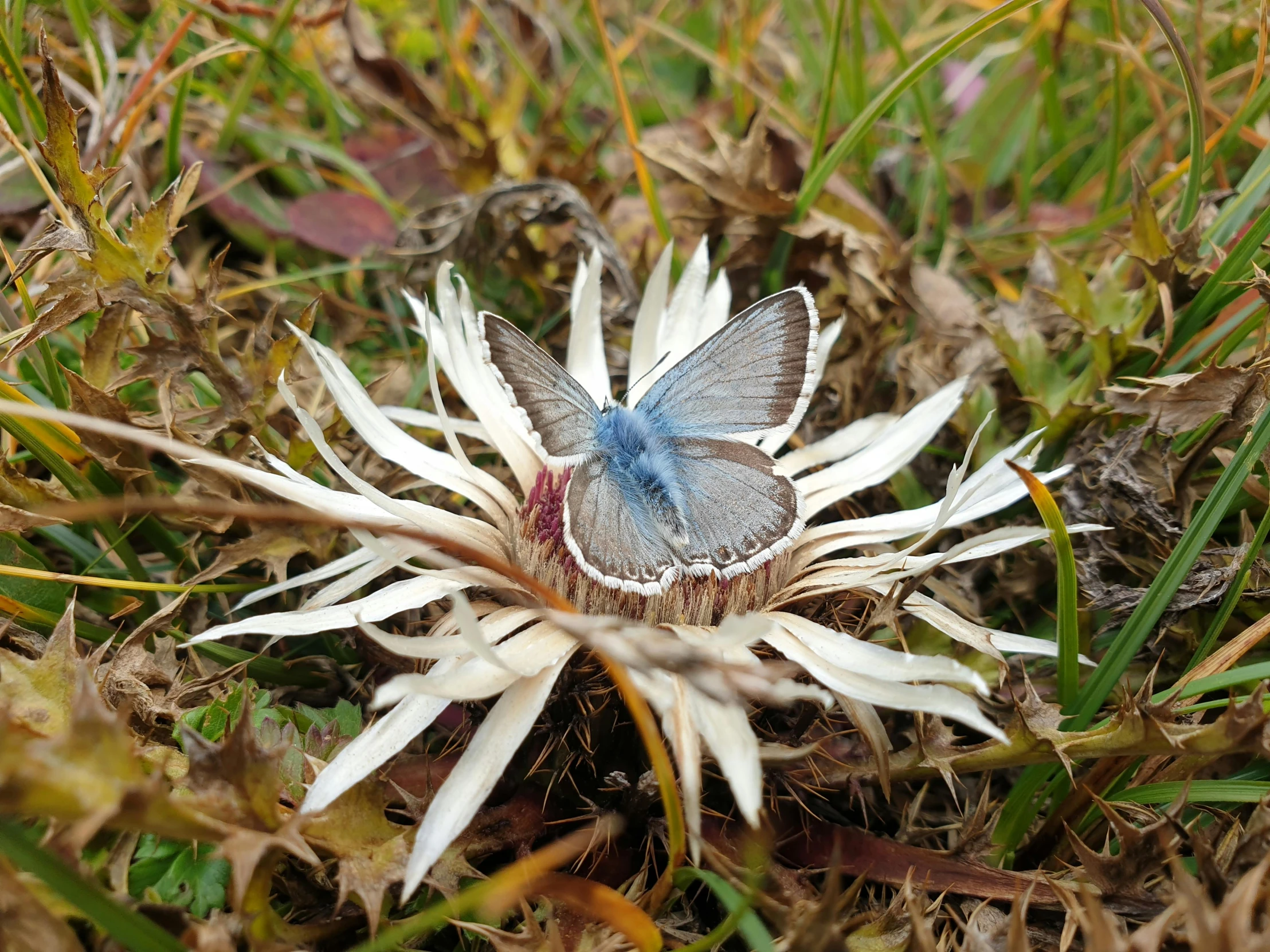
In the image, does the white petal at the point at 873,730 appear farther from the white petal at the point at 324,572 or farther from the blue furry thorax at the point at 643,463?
the white petal at the point at 324,572

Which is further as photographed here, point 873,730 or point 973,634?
point 973,634

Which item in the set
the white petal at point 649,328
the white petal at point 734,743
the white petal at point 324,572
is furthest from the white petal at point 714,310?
the white petal at point 734,743

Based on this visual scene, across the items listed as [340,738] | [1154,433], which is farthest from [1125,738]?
[340,738]

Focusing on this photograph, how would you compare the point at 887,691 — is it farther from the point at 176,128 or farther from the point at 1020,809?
the point at 176,128

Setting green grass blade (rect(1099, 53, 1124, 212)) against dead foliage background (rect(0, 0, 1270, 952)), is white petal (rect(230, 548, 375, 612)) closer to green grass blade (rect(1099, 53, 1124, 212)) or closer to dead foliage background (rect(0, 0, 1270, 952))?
dead foliage background (rect(0, 0, 1270, 952))

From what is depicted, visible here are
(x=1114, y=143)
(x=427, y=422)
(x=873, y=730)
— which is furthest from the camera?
(x=1114, y=143)

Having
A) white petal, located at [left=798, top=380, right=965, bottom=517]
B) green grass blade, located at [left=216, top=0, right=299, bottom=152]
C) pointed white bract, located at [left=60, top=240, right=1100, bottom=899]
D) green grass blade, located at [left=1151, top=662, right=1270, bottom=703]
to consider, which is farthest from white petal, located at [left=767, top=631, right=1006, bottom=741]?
green grass blade, located at [left=216, top=0, right=299, bottom=152]

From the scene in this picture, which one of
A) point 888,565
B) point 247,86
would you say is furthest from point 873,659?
point 247,86
